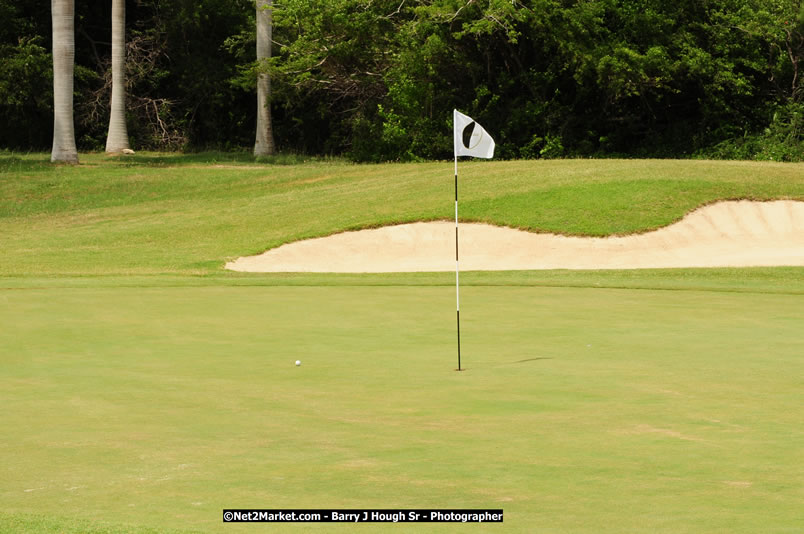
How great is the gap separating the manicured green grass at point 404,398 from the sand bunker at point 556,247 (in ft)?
9.42

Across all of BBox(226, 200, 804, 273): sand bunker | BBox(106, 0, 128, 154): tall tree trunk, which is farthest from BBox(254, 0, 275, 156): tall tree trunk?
BBox(226, 200, 804, 273): sand bunker

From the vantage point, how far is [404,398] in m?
8.38

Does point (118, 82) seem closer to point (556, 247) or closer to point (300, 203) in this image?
point (300, 203)

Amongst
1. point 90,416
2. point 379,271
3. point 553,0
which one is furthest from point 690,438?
point 553,0

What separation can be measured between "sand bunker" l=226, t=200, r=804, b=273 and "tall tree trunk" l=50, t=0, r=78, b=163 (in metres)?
18.3

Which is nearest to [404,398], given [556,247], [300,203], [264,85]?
[556,247]

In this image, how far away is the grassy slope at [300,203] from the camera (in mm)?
25672

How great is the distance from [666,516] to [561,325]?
7596 millimetres

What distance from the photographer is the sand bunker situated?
23.9m

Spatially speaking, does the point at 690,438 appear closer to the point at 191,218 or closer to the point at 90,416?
the point at 90,416

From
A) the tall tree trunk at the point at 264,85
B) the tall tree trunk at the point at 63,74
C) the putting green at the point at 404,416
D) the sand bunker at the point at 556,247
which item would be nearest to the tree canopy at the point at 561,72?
the tall tree trunk at the point at 264,85

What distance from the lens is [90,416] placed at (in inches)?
303

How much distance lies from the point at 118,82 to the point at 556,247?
27025 mm

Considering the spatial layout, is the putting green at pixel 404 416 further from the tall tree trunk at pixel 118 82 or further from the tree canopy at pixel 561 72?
the tall tree trunk at pixel 118 82
